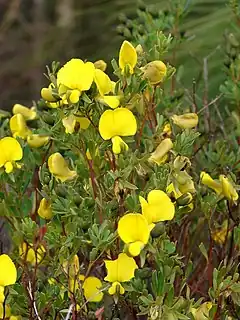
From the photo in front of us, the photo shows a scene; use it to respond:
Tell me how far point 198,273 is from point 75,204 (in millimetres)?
330

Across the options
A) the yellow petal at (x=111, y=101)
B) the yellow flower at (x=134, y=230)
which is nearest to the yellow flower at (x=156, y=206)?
the yellow flower at (x=134, y=230)

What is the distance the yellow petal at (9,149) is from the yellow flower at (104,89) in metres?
0.15

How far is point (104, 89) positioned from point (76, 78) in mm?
47

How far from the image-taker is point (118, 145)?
0.87m

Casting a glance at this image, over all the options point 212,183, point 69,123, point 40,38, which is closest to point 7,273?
point 69,123

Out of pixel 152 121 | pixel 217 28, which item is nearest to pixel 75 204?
pixel 152 121

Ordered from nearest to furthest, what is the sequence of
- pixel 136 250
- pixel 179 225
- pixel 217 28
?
pixel 136 250 → pixel 179 225 → pixel 217 28

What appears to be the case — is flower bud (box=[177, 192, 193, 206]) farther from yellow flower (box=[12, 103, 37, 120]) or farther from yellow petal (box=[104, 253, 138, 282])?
yellow flower (box=[12, 103, 37, 120])

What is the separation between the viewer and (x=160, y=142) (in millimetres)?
947

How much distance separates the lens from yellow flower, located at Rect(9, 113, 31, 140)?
1.09m

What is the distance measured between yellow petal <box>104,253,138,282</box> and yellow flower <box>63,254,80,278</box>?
53mm

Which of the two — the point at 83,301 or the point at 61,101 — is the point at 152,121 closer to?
the point at 61,101

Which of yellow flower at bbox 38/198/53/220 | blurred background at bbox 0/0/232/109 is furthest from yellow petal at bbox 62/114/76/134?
blurred background at bbox 0/0/232/109

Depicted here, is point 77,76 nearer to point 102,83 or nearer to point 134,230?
point 102,83
